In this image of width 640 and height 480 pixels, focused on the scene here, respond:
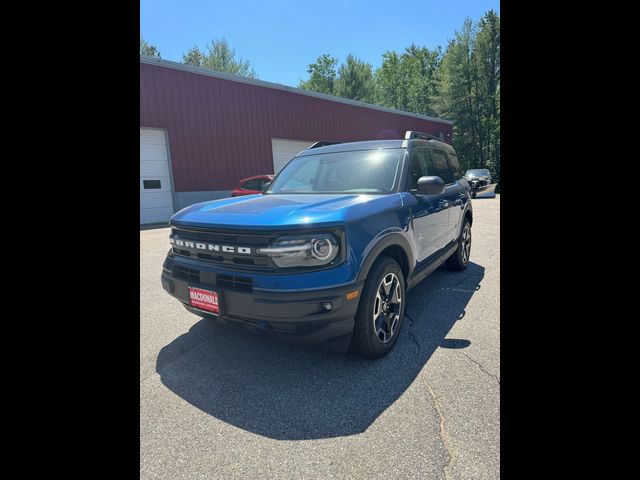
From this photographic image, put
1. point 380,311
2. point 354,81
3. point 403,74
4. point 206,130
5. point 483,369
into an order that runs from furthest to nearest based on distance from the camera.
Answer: point 403,74, point 354,81, point 206,130, point 380,311, point 483,369

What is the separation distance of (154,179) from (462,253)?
1166 centimetres

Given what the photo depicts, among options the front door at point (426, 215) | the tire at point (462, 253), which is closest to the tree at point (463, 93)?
the tire at point (462, 253)

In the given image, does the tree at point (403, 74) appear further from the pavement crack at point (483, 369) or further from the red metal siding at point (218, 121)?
the pavement crack at point (483, 369)

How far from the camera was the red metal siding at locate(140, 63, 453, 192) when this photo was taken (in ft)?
41.2

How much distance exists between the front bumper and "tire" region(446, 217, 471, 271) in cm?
309

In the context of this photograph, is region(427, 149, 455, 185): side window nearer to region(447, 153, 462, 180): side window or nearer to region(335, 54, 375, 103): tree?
region(447, 153, 462, 180): side window

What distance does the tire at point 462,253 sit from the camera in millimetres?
4895

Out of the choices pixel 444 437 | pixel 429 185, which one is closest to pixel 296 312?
pixel 444 437

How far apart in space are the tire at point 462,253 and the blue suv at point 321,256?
1.68 meters

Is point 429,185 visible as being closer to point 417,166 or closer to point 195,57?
point 417,166

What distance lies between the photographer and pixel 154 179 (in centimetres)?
1273

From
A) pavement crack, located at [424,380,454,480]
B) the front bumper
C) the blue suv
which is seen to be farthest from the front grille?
pavement crack, located at [424,380,454,480]
